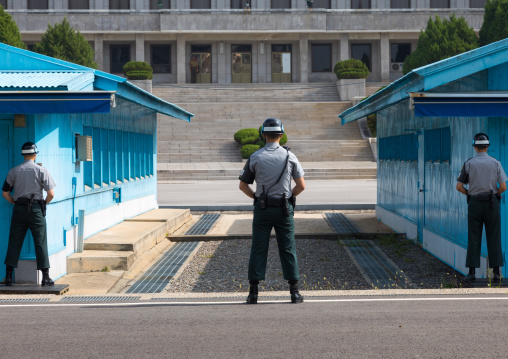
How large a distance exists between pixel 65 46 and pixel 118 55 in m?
11.5

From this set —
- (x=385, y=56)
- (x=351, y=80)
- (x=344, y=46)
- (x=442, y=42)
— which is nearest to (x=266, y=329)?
(x=442, y=42)

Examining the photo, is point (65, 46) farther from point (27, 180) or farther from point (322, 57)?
point (27, 180)

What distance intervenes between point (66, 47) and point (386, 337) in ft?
142

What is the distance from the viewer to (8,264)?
938 centimetres

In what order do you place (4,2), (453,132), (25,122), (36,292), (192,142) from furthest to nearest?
(4,2) → (192,142) → (453,132) → (25,122) → (36,292)

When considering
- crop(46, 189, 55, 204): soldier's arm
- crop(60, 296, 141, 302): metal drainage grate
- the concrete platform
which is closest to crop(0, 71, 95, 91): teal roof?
crop(46, 189, 55, 204): soldier's arm

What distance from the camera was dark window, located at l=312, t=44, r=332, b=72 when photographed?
58375mm

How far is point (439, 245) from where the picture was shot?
12.2 m

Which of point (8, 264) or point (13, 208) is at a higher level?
point (13, 208)

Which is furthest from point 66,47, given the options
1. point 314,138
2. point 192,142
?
point 314,138

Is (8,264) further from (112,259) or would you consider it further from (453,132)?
(453,132)

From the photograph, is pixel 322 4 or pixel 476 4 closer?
pixel 322 4

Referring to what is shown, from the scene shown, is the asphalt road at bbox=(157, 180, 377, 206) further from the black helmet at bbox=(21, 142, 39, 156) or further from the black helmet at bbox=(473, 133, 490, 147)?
the black helmet at bbox=(473, 133, 490, 147)

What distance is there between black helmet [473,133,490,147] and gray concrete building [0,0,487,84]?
4687 cm
